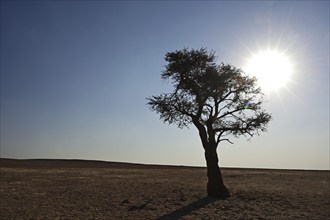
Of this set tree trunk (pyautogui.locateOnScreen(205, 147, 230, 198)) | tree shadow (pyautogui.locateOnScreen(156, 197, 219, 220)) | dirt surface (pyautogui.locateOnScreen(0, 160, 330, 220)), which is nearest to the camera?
tree shadow (pyautogui.locateOnScreen(156, 197, 219, 220))

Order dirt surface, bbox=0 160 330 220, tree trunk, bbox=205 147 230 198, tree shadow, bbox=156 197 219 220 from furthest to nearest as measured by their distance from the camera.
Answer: tree trunk, bbox=205 147 230 198, dirt surface, bbox=0 160 330 220, tree shadow, bbox=156 197 219 220

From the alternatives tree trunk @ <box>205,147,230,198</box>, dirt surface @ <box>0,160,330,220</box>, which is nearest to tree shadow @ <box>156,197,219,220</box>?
dirt surface @ <box>0,160,330,220</box>

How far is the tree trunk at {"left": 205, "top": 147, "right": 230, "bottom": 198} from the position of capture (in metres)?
23.8

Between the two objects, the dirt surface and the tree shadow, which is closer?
the tree shadow

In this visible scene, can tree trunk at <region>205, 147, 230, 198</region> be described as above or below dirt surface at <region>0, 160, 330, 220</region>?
above

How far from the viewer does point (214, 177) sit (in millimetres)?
23984

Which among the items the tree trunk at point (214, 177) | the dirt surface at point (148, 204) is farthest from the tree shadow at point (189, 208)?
the tree trunk at point (214, 177)

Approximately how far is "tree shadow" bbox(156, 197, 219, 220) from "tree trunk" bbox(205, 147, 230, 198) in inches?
31.2

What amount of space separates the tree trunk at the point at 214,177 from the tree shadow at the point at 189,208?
0.79m

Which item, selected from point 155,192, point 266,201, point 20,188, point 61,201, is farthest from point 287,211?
point 20,188

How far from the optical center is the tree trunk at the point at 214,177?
23.8m

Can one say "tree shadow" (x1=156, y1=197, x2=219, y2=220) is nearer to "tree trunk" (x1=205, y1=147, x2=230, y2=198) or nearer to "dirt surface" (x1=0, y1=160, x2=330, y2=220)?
"dirt surface" (x1=0, y1=160, x2=330, y2=220)

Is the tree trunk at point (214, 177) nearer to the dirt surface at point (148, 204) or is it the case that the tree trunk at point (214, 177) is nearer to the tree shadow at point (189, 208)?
the dirt surface at point (148, 204)

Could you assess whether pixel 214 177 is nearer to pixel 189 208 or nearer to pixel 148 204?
pixel 189 208
